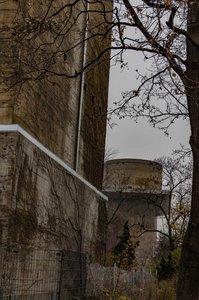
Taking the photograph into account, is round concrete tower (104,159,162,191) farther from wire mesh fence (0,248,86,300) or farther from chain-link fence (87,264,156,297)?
wire mesh fence (0,248,86,300)

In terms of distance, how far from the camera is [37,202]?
12.8 metres

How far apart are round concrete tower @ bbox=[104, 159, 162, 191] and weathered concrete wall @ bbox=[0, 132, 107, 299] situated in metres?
20.1

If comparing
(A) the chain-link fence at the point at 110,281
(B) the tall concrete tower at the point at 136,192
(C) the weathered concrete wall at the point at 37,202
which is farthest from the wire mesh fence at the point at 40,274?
(B) the tall concrete tower at the point at 136,192

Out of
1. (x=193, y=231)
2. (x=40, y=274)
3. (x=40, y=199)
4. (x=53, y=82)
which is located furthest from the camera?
(x=53, y=82)

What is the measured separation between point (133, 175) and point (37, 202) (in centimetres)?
2700

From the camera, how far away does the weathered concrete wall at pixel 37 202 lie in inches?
448

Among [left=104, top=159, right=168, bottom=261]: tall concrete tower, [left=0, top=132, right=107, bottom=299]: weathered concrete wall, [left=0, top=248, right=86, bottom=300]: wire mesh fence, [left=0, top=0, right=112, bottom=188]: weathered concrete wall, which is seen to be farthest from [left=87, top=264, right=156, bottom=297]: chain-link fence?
[left=104, top=159, right=168, bottom=261]: tall concrete tower

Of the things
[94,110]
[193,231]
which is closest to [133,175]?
[94,110]

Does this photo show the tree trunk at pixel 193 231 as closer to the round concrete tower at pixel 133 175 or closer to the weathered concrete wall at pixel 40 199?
the weathered concrete wall at pixel 40 199

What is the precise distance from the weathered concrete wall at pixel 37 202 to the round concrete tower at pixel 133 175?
65.9 ft

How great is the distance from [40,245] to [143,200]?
27.8 m

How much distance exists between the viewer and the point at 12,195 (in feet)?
37.3

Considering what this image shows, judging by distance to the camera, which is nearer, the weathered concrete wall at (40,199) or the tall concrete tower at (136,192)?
the weathered concrete wall at (40,199)

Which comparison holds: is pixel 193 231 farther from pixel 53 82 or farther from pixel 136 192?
pixel 136 192
